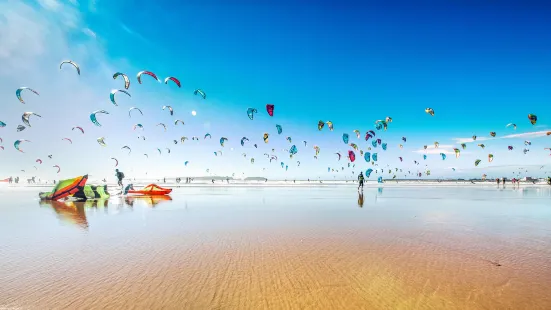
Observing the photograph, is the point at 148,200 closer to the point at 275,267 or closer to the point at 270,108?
the point at 270,108

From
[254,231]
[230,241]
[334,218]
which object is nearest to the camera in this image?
[230,241]

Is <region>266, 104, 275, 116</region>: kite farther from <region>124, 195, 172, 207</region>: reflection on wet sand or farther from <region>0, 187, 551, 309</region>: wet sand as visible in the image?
<region>0, 187, 551, 309</region>: wet sand

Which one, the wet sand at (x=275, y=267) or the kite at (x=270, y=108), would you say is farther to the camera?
the kite at (x=270, y=108)

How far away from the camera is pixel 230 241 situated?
7711mm

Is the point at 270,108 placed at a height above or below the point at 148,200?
above

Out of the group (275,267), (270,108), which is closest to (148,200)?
(270,108)

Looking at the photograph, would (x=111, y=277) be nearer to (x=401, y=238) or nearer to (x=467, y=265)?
(x=467, y=265)

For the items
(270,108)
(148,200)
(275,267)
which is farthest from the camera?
(270,108)

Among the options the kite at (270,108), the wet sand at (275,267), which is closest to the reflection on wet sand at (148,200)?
the wet sand at (275,267)

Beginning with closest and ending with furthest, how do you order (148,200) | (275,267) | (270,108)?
(275,267) → (148,200) → (270,108)

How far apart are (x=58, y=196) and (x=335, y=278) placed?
23.6 metres

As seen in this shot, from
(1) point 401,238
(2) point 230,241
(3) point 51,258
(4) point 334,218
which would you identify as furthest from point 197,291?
(4) point 334,218

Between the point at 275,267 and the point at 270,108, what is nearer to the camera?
the point at 275,267

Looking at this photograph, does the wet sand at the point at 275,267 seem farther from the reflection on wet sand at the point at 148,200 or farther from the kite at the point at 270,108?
the kite at the point at 270,108
